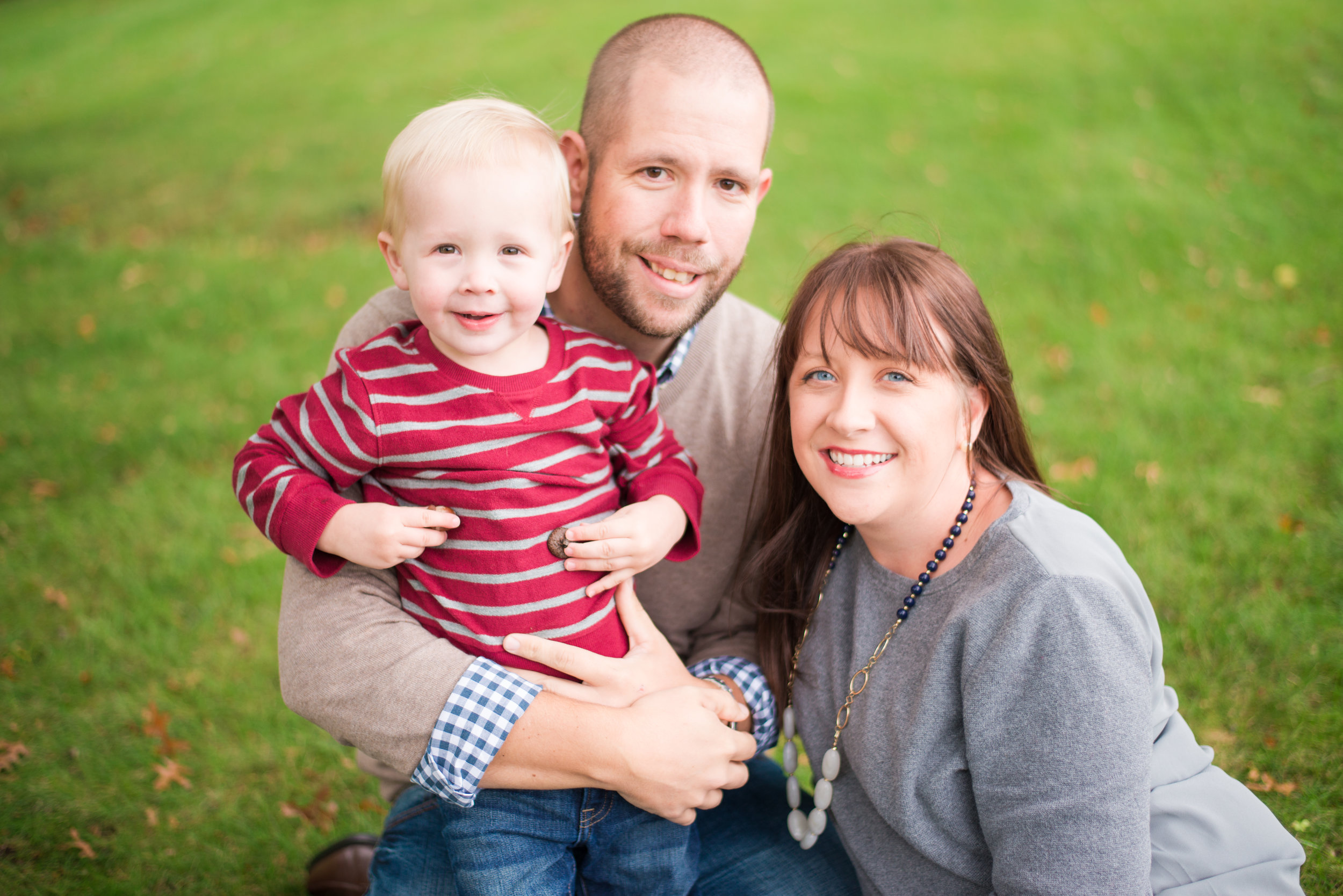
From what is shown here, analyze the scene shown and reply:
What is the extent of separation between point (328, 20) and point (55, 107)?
415 cm

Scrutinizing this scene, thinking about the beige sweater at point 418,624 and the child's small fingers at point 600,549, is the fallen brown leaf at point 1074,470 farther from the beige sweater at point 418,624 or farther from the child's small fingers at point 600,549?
the child's small fingers at point 600,549

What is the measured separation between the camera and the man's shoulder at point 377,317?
2525mm

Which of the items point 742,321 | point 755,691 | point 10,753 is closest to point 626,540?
point 755,691

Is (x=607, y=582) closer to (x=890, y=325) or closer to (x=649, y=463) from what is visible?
(x=649, y=463)

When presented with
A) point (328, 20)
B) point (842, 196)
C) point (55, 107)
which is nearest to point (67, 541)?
point (842, 196)

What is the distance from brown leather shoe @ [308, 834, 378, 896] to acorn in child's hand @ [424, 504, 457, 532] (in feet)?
5.14

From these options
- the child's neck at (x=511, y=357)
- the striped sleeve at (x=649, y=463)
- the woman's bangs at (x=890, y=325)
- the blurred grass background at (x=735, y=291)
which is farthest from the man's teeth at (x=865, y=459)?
the child's neck at (x=511, y=357)

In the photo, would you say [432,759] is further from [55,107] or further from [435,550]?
[55,107]

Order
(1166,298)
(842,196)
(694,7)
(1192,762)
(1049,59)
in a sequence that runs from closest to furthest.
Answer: (1192,762) < (1166,298) < (842,196) < (1049,59) < (694,7)

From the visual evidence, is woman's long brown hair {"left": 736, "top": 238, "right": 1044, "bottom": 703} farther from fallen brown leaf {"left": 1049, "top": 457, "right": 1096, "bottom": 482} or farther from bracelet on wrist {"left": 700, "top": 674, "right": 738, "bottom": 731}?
fallen brown leaf {"left": 1049, "top": 457, "right": 1096, "bottom": 482}

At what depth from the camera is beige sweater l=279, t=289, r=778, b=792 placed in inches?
81.9

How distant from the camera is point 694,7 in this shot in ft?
37.1

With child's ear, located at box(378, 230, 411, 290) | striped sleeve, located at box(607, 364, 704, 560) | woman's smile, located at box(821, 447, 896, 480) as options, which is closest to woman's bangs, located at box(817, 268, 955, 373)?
woman's smile, located at box(821, 447, 896, 480)

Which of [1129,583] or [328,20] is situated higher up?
[328,20]
